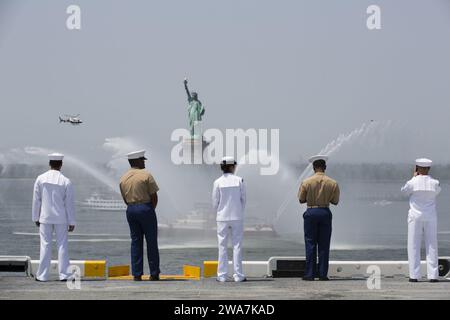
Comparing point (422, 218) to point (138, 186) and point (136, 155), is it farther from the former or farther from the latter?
point (136, 155)

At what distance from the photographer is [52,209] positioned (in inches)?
635

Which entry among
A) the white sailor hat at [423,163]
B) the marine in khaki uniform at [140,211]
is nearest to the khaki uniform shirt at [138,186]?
the marine in khaki uniform at [140,211]

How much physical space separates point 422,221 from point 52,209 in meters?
5.57

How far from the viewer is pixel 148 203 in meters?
16.1

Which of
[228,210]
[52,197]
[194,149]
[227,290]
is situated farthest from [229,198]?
[194,149]

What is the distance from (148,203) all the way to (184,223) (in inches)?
3130

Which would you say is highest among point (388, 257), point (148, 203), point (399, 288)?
point (148, 203)

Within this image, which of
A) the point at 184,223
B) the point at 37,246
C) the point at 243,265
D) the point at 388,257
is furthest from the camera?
the point at 184,223

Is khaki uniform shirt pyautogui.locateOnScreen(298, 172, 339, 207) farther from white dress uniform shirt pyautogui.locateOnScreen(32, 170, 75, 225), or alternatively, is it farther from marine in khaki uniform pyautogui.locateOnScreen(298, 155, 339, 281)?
white dress uniform shirt pyautogui.locateOnScreen(32, 170, 75, 225)

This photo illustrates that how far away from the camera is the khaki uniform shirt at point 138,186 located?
631 inches

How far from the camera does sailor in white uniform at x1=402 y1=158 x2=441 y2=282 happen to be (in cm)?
1614
